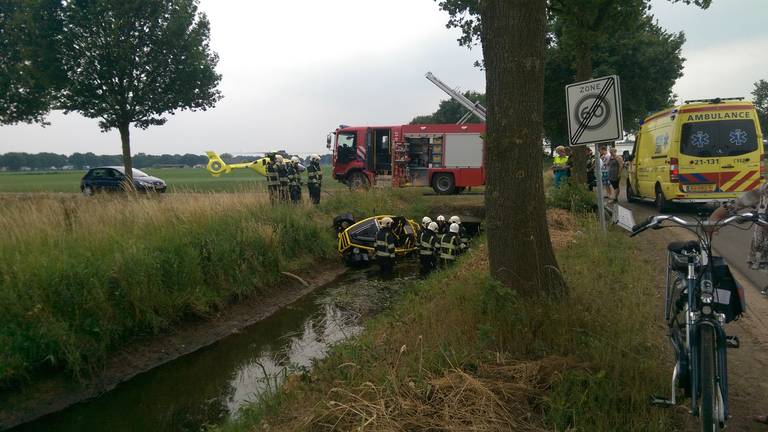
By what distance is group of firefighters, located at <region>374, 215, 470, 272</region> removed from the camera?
10.1 metres

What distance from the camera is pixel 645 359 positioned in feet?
12.2

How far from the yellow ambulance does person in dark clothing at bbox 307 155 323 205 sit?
8.88m

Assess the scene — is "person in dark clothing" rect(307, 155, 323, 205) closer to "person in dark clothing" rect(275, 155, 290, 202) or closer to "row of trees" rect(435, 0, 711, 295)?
"person in dark clothing" rect(275, 155, 290, 202)

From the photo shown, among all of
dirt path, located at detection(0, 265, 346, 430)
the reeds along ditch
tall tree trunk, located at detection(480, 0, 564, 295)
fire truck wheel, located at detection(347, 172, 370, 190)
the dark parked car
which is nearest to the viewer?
tall tree trunk, located at detection(480, 0, 564, 295)

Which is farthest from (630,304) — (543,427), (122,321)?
(122,321)

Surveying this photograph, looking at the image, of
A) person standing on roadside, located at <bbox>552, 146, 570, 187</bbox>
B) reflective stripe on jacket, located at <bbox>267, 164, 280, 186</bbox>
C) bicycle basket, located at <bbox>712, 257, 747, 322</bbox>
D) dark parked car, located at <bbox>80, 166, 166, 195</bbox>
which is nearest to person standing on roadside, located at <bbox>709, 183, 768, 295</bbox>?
bicycle basket, located at <bbox>712, 257, 747, 322</bbox>

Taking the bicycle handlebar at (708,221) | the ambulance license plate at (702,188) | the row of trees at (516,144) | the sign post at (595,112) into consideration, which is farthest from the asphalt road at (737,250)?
the bicycle handlebar at (708,221)

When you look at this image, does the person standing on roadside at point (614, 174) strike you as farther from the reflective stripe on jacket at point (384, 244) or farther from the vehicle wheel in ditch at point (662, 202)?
the reflective stripe on jacket at point (384, 244)

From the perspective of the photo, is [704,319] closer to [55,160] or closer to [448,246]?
[448,246]

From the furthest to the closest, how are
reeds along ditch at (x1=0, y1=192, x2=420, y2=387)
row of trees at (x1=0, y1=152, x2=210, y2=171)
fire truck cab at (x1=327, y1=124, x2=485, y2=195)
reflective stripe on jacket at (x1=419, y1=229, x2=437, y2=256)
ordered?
row of trees at (x1=0, y1=152, x2=210, y2=171), fire truck cab at (x1=327, y1=124, x2=485, y2=195), reflective stripe on jacket at (x1=419, y1=229, x2=437, y2=256), reeds along ditch at (x1=0, y1=192, x2=420, y2=387)

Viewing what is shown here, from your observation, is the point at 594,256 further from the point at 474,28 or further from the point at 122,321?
the point at 474,28

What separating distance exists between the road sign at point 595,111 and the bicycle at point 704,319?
13.8 feet

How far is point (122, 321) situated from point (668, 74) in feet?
97.1

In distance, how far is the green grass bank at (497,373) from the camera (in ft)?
10.4
